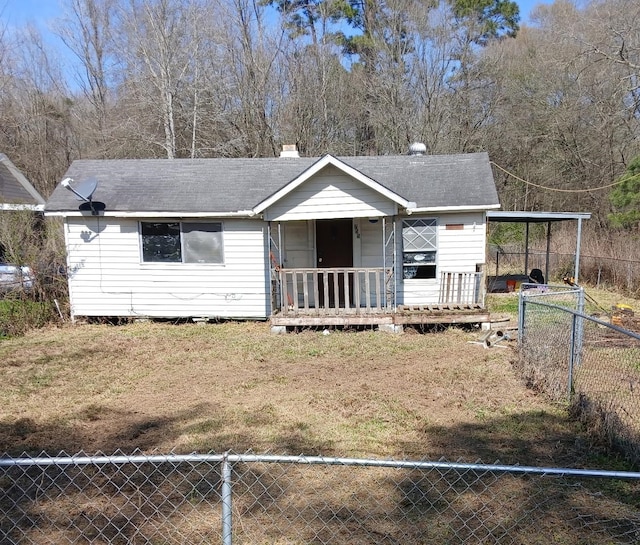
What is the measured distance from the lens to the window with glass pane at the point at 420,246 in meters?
10.4

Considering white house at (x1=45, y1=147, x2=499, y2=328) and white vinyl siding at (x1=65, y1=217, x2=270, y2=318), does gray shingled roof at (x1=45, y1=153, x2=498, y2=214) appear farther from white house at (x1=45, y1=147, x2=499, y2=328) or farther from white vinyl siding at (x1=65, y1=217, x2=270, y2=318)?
white vinyl siding at (x1=65, y1=217, x2=270, y2=318)

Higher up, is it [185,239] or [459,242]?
[185,239]

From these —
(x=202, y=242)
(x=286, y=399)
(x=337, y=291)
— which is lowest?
(x=286, y=399)

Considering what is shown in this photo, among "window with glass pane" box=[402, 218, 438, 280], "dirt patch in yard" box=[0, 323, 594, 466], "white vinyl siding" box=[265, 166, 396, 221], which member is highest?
"white vinyl siding" box=[265, 166, 396, 221]

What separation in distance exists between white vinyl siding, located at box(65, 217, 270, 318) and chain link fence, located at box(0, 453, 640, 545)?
6.54 metres

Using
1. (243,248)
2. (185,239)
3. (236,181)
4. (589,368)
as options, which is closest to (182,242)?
(185,239)

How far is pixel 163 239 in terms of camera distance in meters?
10.7

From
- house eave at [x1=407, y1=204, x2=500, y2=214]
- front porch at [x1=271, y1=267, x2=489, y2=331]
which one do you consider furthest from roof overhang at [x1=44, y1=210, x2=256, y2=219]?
house eave at [x1=407, y1=204, x2=500, y2=214]

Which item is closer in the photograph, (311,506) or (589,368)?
(311,506)

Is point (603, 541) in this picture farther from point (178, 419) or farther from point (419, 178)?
point (419, 178)

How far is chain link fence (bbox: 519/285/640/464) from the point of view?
4434 millimetres

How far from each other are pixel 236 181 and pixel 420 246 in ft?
15.9

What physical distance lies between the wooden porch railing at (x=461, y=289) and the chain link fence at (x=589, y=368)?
6.34 ft

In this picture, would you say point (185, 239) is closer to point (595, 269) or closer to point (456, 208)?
point (456, 208)
